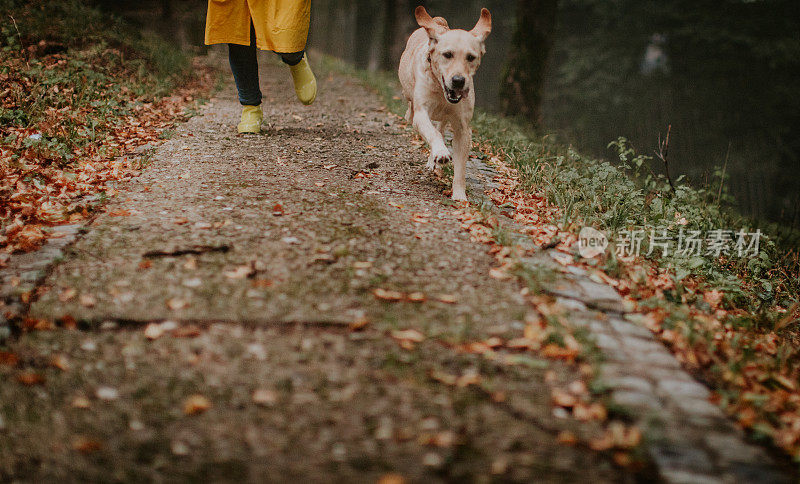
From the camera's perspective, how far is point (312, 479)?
158 cm

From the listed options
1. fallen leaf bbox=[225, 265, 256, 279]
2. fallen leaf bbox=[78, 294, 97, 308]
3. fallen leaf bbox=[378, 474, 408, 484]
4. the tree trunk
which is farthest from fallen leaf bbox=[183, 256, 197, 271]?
the tree trunk

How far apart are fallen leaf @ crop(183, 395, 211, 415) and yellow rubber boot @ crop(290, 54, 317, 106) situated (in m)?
4.28

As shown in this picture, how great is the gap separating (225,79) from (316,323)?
29.8 ft

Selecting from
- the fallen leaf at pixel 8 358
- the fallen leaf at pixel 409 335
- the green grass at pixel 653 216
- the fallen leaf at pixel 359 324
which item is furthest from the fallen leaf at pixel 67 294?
the green grass at pixel 653 216

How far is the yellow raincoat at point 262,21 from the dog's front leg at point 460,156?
2.06 m

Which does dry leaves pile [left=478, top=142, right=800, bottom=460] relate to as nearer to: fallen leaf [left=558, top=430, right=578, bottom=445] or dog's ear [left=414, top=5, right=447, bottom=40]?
fallen leaf [left=558, top=430, right=578, bottom=445]

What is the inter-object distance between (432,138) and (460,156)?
1.07 ft

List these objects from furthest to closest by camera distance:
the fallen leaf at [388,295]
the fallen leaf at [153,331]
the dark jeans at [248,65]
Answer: the dark jeans at [248,65] < the fallen leaf at [388,295] < the fallen leaf at [153,331]

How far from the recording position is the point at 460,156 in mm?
4039

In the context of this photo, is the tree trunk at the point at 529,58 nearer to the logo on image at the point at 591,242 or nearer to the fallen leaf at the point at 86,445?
the logo on image at the point at 591,242

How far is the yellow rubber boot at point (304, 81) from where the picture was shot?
18.0 feet

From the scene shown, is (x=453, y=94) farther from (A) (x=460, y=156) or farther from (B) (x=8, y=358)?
(B) (x=8, y=358)

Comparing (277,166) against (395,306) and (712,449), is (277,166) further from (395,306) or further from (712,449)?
(712,449)

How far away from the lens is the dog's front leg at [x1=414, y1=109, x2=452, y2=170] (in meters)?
3.62
